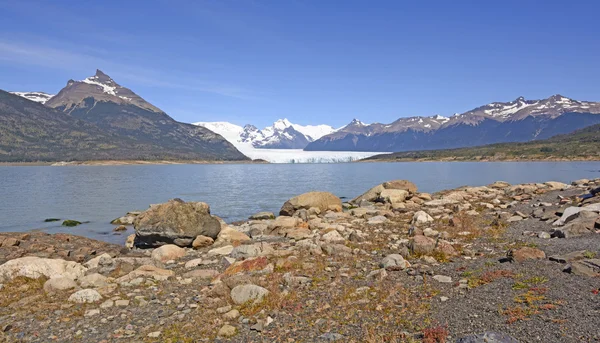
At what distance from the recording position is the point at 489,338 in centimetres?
761

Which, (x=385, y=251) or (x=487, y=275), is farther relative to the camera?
(x=385, y=251)

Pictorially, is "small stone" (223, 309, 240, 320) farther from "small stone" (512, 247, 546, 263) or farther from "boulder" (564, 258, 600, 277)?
"boulder" (564, 258, 600, 277)

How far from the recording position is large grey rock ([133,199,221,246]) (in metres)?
24.3

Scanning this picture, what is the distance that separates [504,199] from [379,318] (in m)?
33.4

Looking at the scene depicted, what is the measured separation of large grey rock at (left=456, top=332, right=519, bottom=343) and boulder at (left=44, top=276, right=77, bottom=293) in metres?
13.4

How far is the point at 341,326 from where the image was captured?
973 cm

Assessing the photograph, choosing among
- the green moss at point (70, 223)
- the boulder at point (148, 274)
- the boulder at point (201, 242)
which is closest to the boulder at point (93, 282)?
the boulder at point (148, 274)

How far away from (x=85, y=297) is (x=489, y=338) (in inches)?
475

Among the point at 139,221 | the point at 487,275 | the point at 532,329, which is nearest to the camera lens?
the point at 532,329

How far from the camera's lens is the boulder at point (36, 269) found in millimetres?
15398

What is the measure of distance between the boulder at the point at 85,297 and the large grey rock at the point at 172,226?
11339 millimetres

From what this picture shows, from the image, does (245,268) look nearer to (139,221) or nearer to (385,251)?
(385,251)

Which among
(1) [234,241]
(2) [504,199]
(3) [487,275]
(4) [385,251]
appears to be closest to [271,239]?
(1) [234,241]

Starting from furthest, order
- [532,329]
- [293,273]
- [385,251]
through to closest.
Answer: [385,251]
[293,273]
[532,329]
